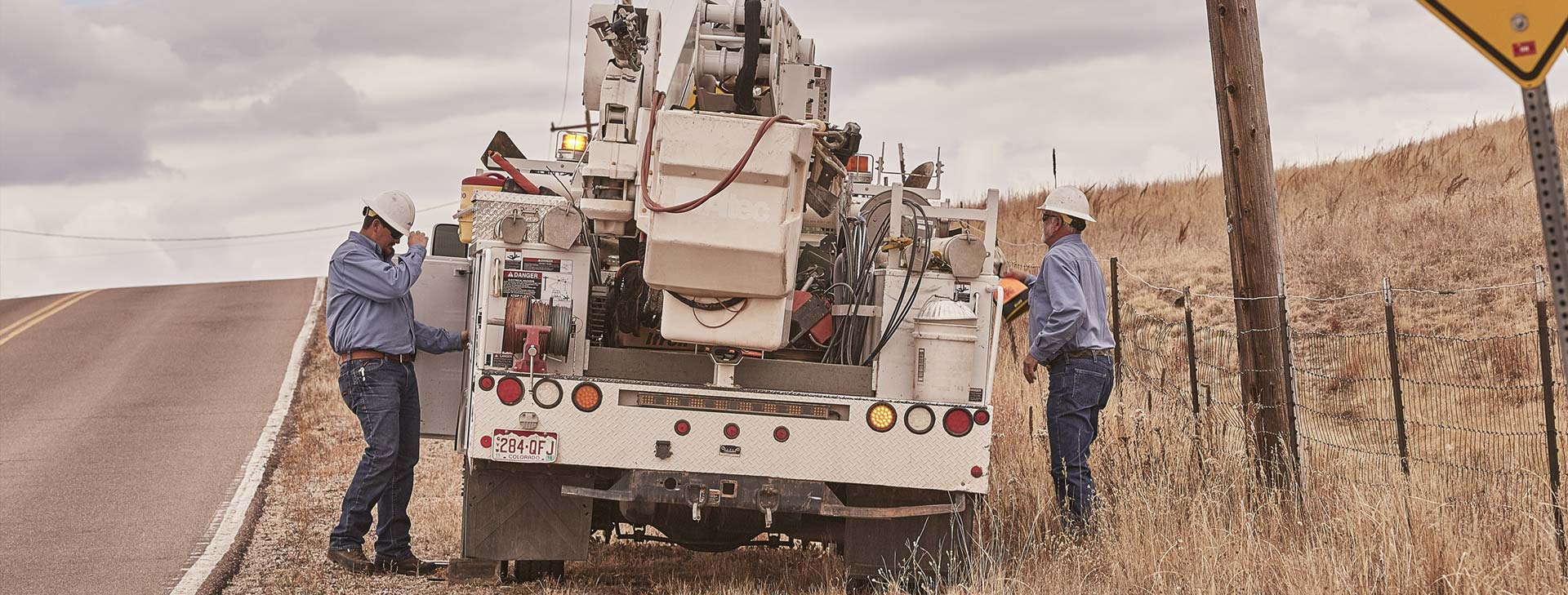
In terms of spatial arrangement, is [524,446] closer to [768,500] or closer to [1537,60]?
[768,500]

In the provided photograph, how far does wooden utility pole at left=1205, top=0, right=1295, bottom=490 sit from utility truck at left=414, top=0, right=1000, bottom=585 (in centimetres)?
155

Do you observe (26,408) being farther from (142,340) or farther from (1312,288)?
(1312,288)

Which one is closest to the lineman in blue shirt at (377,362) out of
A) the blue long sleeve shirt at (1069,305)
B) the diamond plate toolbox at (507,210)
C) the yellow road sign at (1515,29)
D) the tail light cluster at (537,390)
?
the diamond plate toolbox at (507,210)

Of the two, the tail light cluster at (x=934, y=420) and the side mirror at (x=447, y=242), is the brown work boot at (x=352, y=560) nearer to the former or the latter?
the side mirror at (x=447, y=242)

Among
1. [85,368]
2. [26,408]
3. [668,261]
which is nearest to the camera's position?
[668,261]

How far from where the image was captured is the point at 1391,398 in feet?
39.5

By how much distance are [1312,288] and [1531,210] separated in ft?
8.14

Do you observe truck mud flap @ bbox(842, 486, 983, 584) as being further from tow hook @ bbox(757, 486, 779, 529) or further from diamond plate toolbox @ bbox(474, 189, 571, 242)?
diamond plate toolbox @ bbox(474, 189, 571, 242)

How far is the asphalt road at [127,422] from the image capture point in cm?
862

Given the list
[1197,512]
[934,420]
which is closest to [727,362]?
[934,420]

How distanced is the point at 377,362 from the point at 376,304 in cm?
30

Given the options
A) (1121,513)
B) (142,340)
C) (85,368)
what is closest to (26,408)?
(85,368)

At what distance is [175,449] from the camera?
1281cm

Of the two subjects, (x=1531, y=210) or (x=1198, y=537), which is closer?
(x=1198, y=537)
